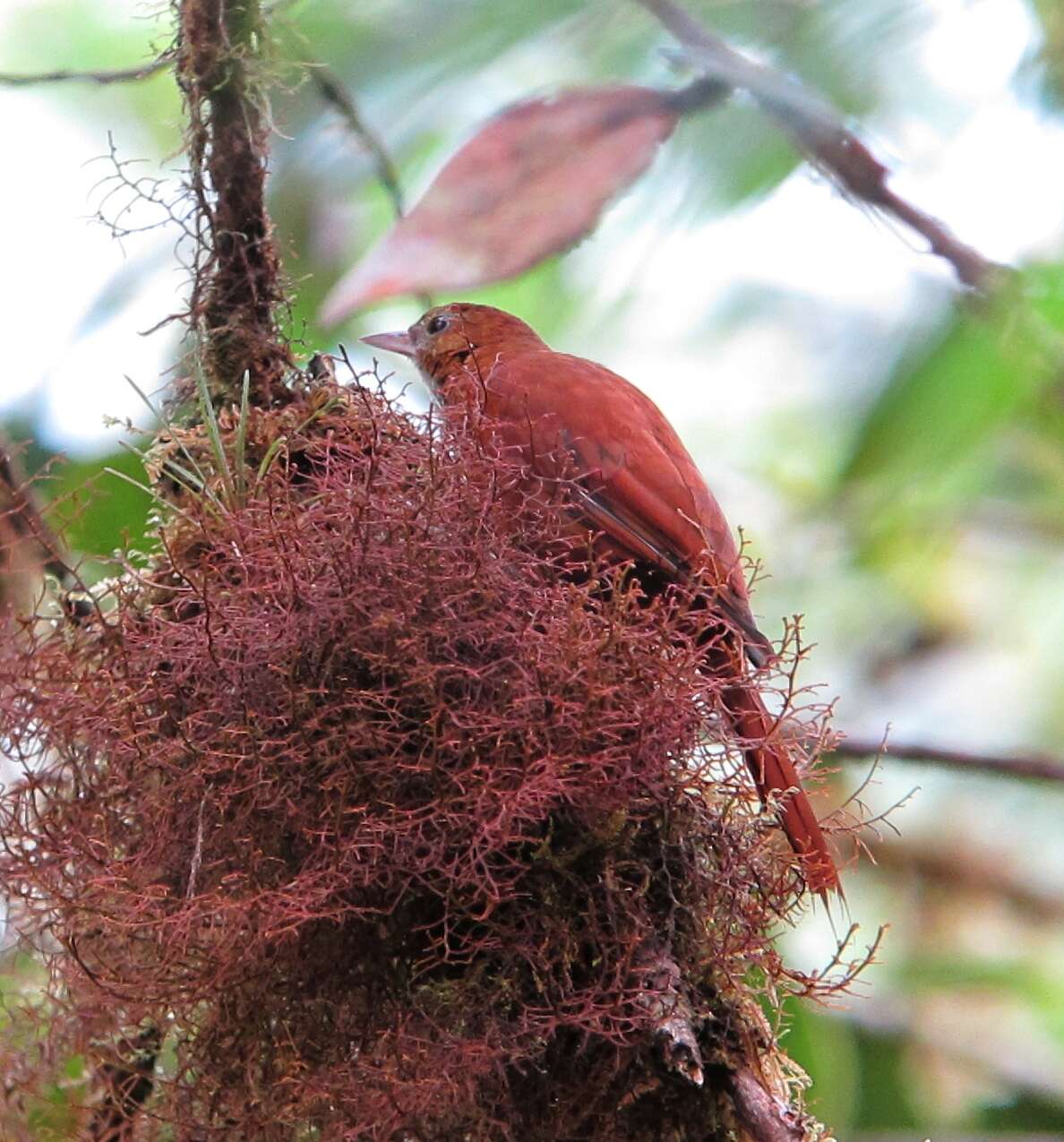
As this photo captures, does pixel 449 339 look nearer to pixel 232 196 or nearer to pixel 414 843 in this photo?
pixel 232 196

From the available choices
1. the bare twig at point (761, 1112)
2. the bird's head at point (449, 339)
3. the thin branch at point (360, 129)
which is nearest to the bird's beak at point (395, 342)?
the bird's head at point (449, 339)

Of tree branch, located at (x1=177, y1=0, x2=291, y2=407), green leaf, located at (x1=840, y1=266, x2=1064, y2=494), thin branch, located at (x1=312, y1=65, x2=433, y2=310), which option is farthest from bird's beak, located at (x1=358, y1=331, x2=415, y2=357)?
A: green leaf, located at (x1=840, y1=266, x2=1064, y2=494)

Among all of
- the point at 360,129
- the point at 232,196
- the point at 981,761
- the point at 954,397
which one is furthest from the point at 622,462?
the point at 981,761

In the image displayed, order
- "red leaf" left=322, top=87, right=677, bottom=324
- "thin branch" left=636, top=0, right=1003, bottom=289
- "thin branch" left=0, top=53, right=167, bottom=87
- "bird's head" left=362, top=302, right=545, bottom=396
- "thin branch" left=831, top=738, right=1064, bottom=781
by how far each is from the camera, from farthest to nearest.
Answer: "bird's head" left=362, top=302, right=545, bottom=396 < "thin branch" left=831, top=738, right=1064, bottom=781 < "thin branch" left=0, top=53, right=167, bottom=87 < "red leaf" left=322, top=87, right=677, bottom=324 < "thin branch" left=636, top=0, right=1003, bottom=289

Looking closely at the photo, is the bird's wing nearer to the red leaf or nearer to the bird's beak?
the red leaf

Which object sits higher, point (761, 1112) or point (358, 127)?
point (358, 127)

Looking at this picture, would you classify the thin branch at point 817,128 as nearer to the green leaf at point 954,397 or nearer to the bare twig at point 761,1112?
the green leaf at point 954,397
